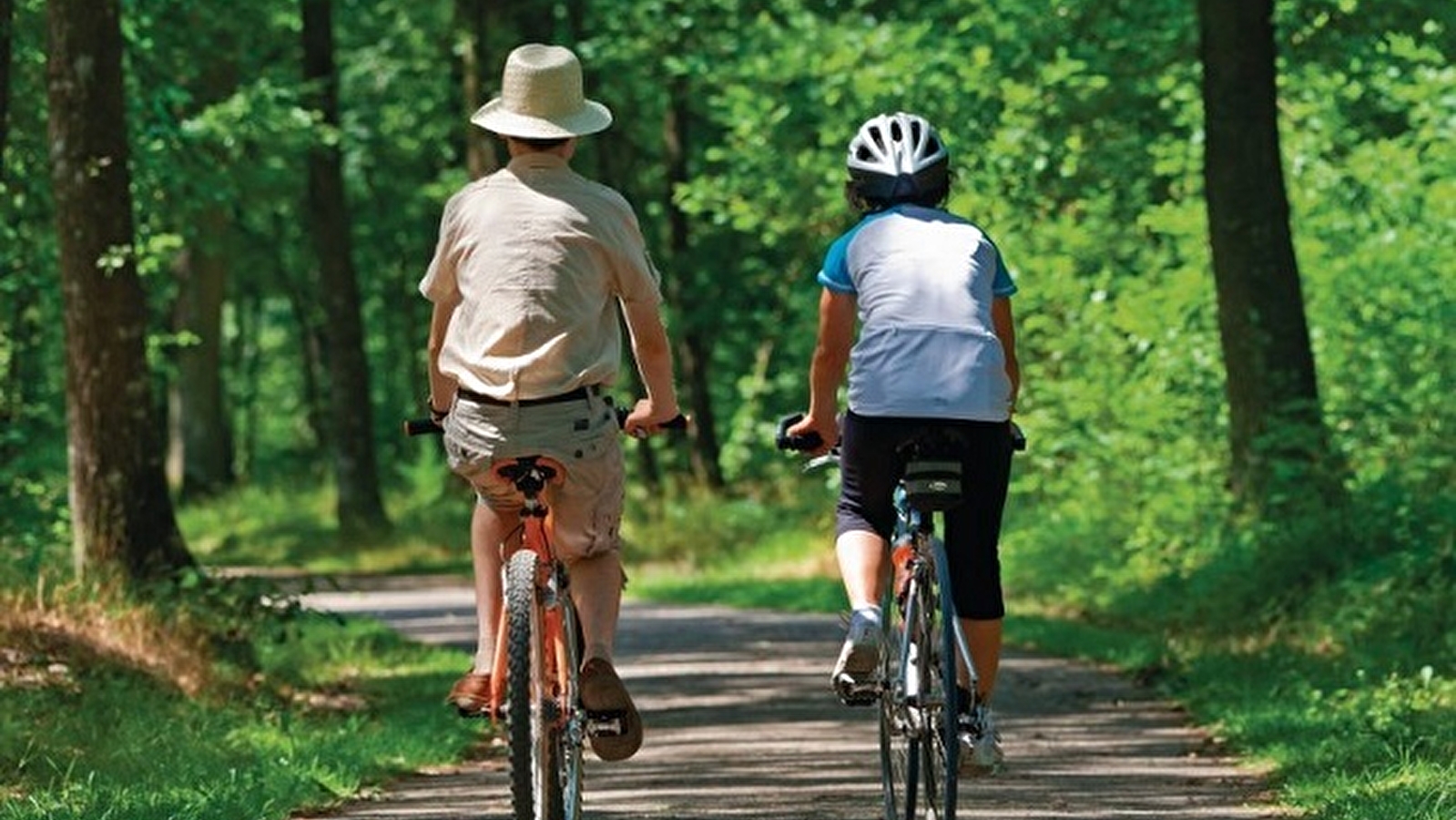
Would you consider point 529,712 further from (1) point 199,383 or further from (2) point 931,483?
(1) point 199,383

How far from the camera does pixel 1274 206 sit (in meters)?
18.6

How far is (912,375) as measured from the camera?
317 inches

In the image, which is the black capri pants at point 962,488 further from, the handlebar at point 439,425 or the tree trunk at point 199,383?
the tree trunk at point 199,383

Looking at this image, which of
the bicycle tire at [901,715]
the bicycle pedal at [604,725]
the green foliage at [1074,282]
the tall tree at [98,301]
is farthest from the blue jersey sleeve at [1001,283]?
the tall tree at [98,301]

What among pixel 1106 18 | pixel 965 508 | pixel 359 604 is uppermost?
pixel 1106 18

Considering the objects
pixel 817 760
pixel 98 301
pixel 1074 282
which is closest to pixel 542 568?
pixel 817 760

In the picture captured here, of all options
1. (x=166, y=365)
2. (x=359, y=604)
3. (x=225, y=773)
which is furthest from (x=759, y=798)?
(x=166, y=365)

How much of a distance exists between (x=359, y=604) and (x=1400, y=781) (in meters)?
16.2

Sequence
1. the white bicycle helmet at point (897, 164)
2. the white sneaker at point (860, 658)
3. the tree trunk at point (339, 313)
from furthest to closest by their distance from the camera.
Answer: the tree trunk at point (339, 313) < the white bicycle helmet at point (897, 164) < the white sneaker at point (860, 658)

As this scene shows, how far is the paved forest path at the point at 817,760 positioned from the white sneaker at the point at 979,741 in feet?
5.17

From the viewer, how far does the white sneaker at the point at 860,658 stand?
8.05m

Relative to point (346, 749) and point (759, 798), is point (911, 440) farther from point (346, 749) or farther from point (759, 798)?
point (346, 749)

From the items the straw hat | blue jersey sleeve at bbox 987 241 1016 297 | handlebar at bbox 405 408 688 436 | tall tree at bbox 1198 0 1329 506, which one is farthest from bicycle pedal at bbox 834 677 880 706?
tall tree at bbox 1198 0 1329 506

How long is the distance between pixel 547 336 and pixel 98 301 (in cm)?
753
